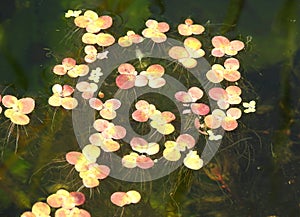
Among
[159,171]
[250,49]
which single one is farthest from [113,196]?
[250,49]

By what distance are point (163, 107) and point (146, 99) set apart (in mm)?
66

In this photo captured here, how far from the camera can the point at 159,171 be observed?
199 centimetres

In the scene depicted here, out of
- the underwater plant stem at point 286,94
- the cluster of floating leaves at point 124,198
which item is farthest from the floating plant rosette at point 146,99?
the underwater plant stem at point 286,94

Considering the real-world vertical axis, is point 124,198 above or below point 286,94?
below

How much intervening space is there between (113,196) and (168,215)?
177mm

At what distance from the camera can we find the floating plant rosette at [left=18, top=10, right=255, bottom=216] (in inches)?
78.5

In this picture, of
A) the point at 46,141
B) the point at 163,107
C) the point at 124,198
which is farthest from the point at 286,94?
the point at 46,141

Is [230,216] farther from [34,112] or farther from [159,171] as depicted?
[34,112]

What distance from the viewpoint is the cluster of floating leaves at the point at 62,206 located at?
6.12ft

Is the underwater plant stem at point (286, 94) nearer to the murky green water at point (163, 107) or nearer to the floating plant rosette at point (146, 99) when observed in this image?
the murky green water at point (163, 107)

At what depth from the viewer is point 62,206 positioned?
6.18 ft

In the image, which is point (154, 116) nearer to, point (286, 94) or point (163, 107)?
point (163, 107)

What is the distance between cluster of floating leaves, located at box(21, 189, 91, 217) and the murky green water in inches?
1.1

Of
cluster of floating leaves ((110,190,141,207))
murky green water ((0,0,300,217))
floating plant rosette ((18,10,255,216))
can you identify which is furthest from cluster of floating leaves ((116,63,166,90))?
cluster of floating leaves ((110,190,141,207))
